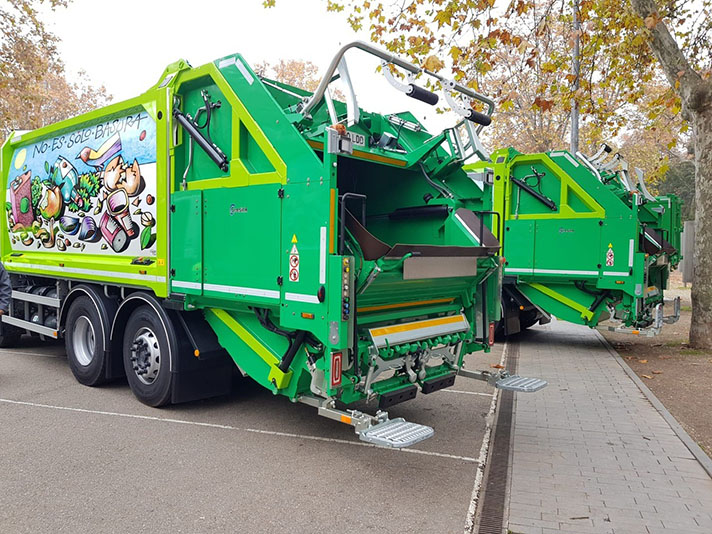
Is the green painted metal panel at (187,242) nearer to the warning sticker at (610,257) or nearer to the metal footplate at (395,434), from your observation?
the metal footplate at (395,434)

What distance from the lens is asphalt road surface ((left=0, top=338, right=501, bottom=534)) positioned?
3.21 metres

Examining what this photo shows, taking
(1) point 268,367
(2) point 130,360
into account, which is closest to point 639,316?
(1) point 268,367

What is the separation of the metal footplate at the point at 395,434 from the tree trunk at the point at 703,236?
6.90 metres

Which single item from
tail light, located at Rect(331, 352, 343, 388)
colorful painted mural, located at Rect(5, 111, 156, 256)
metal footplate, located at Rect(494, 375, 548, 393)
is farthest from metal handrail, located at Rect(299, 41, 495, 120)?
metal footplate, located at Rect(494, 375, 548, 393)

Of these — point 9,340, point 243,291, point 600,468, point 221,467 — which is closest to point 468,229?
point 243,291

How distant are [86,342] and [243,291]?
2.89 meters

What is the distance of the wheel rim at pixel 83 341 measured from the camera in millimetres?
6031

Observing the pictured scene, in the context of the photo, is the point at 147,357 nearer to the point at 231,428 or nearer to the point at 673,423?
the point at 231,428

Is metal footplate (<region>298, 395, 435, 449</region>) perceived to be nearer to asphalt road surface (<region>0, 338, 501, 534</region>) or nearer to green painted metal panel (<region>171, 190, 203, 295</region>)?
asphalt road surface (<region>0, 338, 501, 534</region>)

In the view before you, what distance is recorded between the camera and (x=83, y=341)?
20.0ft

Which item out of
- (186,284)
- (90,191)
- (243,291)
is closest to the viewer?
(243,291)

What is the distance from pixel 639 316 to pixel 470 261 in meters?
5.25

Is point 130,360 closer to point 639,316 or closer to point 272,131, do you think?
point 272,131

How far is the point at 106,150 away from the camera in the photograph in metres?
5.57
